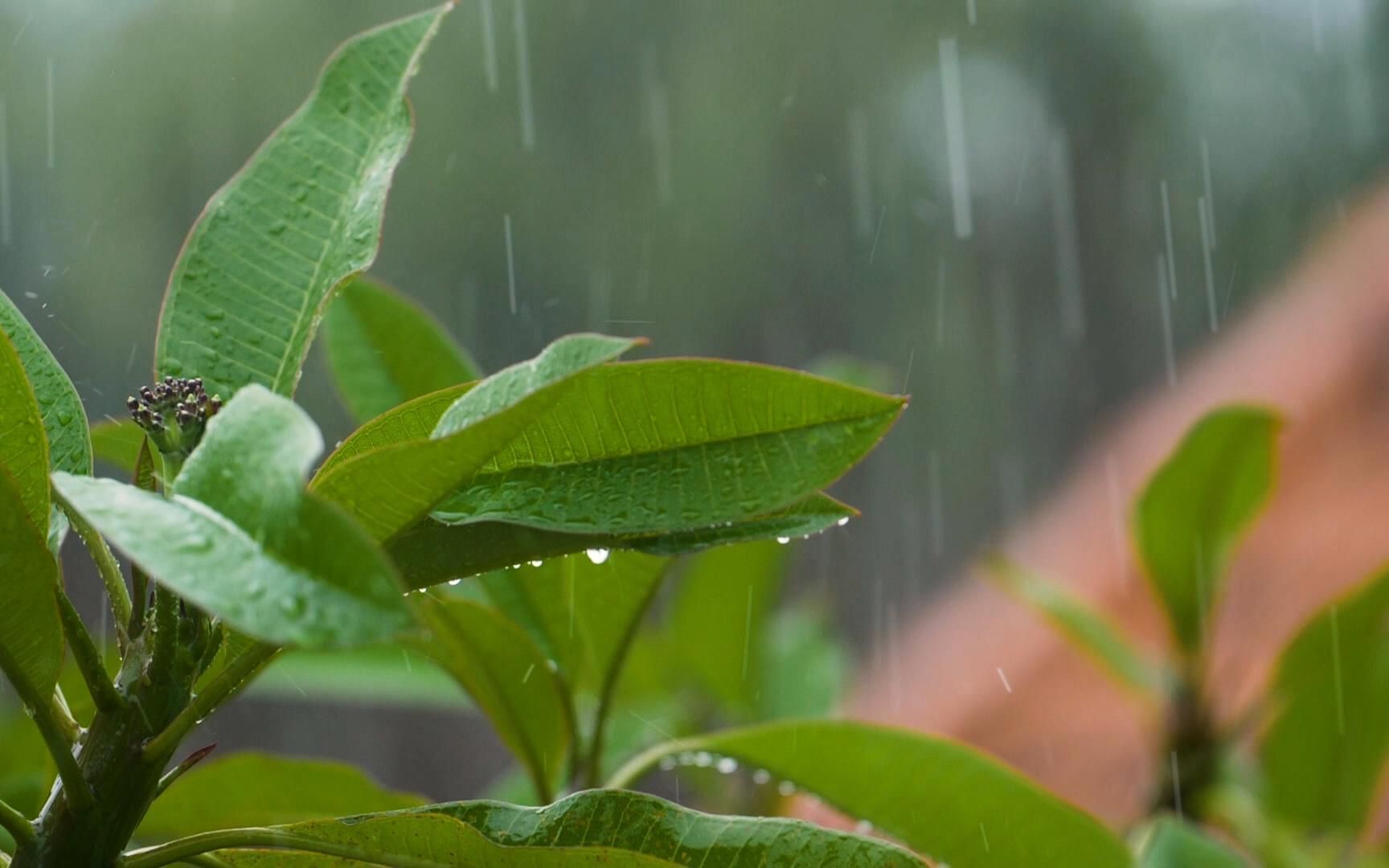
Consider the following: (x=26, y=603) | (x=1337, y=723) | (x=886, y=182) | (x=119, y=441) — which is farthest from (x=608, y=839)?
(x=886, y=182)

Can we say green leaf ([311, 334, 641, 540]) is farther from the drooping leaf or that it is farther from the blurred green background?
the blurred green background

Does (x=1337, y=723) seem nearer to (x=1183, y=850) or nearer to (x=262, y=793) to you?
(x=1183, y=850)

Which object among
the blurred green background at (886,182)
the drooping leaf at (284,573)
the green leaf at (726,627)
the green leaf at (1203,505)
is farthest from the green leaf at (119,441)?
the blurred green background at (886,182)

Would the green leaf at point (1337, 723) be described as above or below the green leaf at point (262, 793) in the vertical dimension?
below

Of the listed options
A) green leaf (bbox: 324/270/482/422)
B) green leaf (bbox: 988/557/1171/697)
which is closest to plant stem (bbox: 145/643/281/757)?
green leaf (bbox: 324/270/482/422)

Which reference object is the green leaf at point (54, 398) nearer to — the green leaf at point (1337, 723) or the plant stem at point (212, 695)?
the plant stem at point (212, 695)

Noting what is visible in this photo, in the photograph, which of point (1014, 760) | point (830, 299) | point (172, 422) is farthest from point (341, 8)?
point (172, 422)
